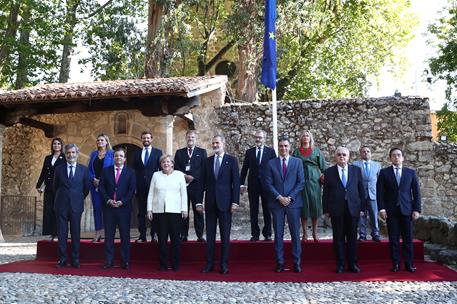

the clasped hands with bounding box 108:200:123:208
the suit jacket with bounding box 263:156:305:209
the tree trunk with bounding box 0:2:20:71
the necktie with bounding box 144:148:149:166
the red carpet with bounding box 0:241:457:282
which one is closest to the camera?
the red carpet with bounding box 0:241:457:282

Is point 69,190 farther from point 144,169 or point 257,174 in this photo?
point 257,174

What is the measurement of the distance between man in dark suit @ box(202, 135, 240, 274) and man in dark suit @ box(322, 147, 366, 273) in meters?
1.06

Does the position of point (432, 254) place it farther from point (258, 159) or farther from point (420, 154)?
point (420, 154)

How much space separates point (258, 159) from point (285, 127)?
16.4ft

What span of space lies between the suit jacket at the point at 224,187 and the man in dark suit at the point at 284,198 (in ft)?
1.22

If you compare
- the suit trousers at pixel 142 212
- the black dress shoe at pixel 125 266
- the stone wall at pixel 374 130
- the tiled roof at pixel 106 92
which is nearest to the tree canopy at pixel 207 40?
the stone wall at pixel 374 130

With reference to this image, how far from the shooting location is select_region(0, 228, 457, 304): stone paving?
4258mm

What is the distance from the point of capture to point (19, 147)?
39.4 feet

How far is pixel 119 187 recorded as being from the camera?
600cm

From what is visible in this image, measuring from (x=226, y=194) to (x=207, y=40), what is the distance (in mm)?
11110

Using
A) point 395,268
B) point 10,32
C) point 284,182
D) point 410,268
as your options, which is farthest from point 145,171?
point 10,32

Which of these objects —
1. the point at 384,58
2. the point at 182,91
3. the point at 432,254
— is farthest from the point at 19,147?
the point at 384,58

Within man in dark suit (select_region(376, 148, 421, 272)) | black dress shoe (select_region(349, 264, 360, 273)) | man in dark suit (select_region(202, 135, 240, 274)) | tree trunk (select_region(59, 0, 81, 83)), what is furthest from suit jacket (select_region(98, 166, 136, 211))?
tree trunk (select_region(59, 0, 81, 83))

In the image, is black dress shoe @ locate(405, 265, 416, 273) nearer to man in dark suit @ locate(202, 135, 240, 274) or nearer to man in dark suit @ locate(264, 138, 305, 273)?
man in dark suit @ locate(264, 138, 305, 273)
